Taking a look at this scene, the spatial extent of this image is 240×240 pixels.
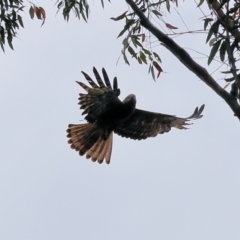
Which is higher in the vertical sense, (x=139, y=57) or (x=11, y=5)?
(x=11, y=5)

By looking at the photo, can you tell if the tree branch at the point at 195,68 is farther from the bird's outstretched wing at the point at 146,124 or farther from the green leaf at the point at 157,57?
the bird's outstretched wing at the point at 146,124

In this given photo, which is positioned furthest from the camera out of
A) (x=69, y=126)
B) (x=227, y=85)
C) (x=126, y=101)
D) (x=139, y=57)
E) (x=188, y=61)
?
(x=69, y=126)

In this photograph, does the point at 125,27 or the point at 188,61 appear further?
the point at 125,27

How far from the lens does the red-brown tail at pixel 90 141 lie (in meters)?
6.72

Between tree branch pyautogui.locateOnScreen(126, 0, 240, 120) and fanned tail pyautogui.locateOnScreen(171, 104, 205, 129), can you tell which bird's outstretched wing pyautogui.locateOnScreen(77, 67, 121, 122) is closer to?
fanned tail pyautogui.locateOnScreen(171, 104, 205, 129)

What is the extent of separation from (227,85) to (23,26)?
2918mm

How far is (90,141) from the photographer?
6.86 meters

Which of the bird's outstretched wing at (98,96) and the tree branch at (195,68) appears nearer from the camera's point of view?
the tree branch at (195,68)

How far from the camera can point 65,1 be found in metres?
6.34

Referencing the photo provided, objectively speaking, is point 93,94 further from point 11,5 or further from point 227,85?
point 227,85

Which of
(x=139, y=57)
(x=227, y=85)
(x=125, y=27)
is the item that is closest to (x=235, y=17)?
(x=227, y=85)

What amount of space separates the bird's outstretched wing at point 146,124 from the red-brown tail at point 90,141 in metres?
0.18

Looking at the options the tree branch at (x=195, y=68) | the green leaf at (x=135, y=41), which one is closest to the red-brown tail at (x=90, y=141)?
the green leaf at (x=135, y=41)

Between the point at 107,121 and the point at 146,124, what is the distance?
0.64m
